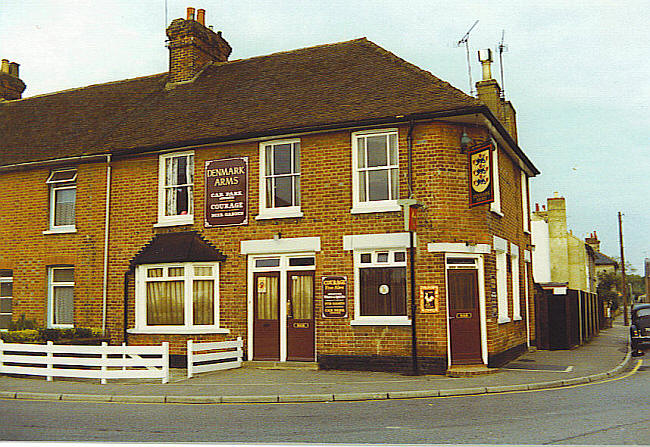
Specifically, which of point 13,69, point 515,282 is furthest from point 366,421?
point 13,69

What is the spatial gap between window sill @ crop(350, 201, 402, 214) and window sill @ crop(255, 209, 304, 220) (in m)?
1.49

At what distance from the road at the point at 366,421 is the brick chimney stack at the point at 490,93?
428 inches

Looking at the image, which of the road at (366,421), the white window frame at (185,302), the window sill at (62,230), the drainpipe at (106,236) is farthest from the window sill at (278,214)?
the window sill at (62,230)

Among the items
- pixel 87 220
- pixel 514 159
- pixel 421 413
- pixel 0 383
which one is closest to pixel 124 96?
pixel 87 220

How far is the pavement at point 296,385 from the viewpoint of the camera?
12008 millimetres

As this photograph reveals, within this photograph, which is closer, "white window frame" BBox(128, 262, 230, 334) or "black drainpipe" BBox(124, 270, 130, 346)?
"white window frame" BBox(128, 262, 230, 334)

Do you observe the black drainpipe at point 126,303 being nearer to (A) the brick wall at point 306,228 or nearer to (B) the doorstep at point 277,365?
(A) the brick wall at point 306,228

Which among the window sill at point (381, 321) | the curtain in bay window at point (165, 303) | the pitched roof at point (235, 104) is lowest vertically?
the window sill at point (381, 321)

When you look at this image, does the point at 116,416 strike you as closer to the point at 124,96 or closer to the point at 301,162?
the point at 301,162

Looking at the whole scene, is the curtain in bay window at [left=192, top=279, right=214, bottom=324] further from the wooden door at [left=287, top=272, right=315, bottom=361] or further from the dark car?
the dark car

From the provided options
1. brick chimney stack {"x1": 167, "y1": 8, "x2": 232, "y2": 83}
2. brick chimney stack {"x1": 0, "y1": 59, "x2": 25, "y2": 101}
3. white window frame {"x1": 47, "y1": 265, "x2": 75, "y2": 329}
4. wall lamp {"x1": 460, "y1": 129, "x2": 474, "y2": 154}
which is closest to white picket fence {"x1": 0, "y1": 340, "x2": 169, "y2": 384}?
white window frame {"x1": 47, "y1": 265, "x2": 75, "y2": 329}

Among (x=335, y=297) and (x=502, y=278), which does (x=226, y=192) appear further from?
(x=502, y=278)

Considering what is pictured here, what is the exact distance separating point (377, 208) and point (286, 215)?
2.50 metres

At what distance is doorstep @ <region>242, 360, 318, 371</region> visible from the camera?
52.2 ft
